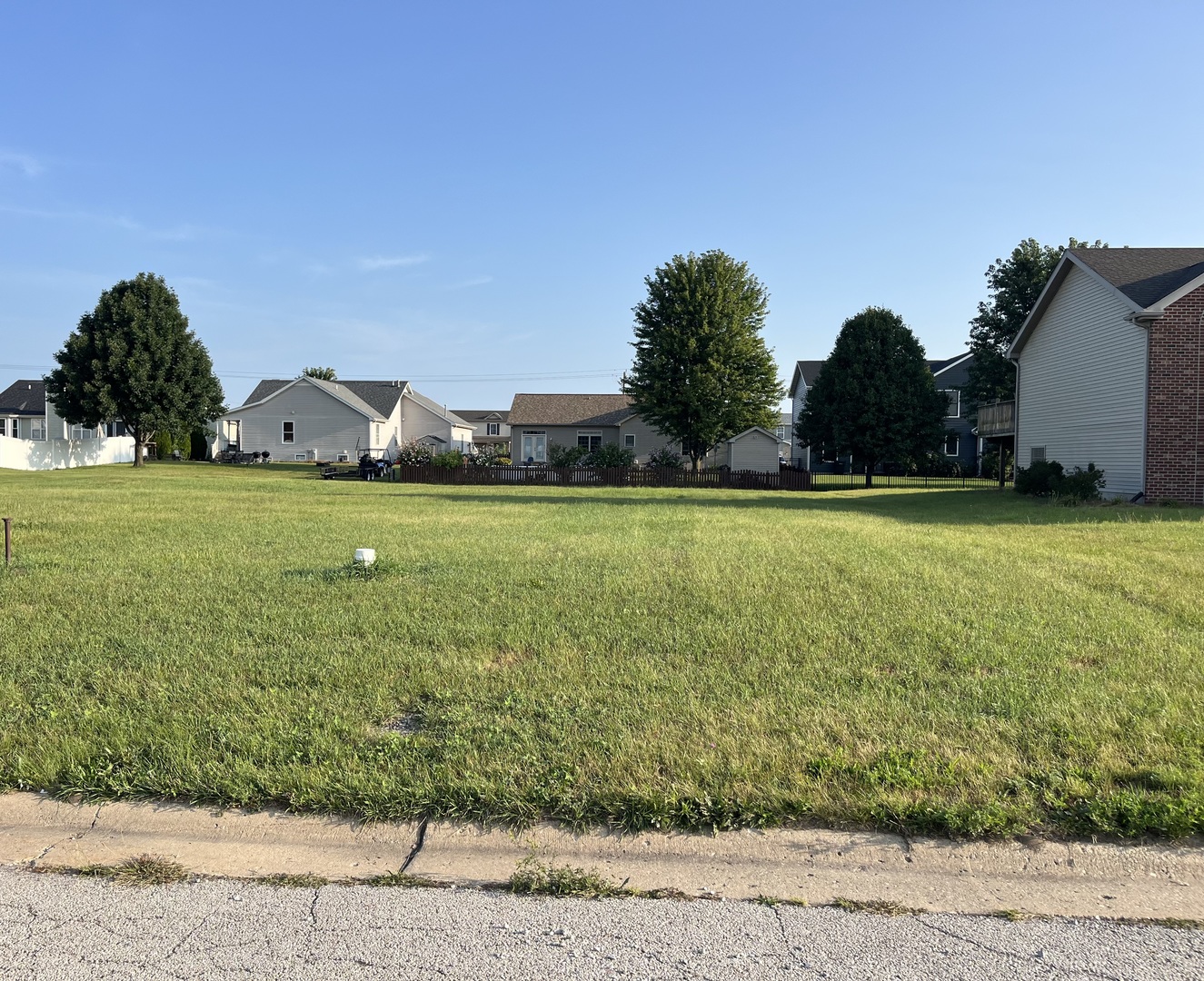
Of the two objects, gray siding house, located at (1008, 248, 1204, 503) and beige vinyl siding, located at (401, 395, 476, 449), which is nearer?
gray siding house, located at (1008, 248, 1204, 503)

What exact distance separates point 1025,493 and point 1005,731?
70.5 feet

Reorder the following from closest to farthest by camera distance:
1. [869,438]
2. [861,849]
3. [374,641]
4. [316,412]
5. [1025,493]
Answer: [861,849] < [374,641] < [1025,493] < [869,438] < [316,412]

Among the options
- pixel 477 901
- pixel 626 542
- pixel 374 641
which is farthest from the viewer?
pixel 626 542

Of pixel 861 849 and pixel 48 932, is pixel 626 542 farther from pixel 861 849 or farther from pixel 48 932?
pixel 48 932

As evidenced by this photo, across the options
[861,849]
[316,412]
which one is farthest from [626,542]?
[316,412]

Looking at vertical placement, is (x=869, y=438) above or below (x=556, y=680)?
above

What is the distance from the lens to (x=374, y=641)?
6035 mm

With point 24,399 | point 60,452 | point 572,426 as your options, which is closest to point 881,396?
point 572,426

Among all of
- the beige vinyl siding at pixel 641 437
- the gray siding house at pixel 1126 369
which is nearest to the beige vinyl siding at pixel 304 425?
the beige vinyl siding at pixel 641 437

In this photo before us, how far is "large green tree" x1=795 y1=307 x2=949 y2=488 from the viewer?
37656mm

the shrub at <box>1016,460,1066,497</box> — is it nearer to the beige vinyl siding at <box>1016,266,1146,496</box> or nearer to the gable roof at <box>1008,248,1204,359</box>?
the beige vinyl siding at <box>1016,266,1146,496</box>

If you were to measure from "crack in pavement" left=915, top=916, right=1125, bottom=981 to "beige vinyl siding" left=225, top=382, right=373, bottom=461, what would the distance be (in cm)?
4998

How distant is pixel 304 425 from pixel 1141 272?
4291 centimetres

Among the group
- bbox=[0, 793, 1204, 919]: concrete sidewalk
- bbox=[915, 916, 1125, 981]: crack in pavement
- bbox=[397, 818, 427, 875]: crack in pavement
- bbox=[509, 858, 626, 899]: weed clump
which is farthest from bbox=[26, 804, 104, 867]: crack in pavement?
bbox=[915, 916, 1125, 981]: crack in pavement
